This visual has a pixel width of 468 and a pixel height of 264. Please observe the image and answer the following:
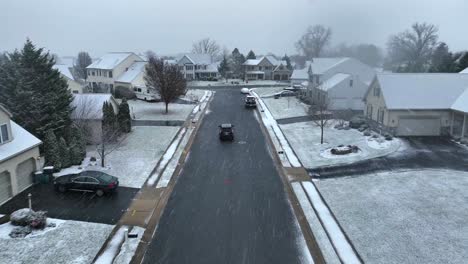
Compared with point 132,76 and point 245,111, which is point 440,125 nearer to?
point 245,111

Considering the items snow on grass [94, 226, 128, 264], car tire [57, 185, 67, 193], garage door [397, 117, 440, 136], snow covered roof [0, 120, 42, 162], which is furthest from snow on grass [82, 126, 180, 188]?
garage door [397, 117, 440, 136]

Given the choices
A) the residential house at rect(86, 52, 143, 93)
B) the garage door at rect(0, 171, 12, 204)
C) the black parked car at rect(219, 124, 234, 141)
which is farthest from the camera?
the residential house at rect(86, 52, 143, 93)

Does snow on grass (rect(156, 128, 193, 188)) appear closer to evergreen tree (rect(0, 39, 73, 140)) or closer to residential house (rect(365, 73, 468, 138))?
evergreen tree (rect(0, 39, 73, 140))

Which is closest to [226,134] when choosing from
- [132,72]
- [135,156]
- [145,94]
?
[135,156]

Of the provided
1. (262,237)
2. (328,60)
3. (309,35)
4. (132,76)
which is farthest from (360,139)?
(309,35)

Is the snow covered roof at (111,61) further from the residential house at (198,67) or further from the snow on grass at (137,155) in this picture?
the snow on grass at (137,155)

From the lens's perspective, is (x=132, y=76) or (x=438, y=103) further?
(x=132, y=76)
